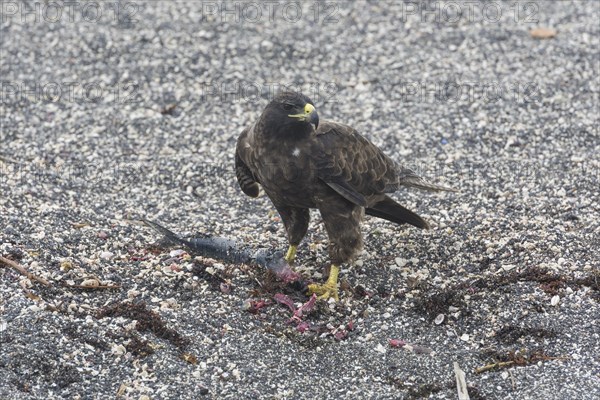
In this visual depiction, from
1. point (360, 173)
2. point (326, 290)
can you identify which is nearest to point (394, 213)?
point (360, 173)

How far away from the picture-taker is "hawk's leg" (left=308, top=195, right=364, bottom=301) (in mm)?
7125

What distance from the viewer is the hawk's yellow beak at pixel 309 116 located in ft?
22.1

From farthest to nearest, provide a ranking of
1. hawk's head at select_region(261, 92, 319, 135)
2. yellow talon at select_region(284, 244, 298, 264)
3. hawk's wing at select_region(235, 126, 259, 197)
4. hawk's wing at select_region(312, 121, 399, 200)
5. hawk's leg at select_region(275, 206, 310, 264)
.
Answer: yellow talon at select_region(284, 244, 298, 264) < hawk's leg at select_region(275, 206, 310, 264) < hawk's wing at select_region(235, 126, 259, 197) < hawk's wing at select_region(312, 121, 399, 200) < hawk's head at select_region(261, 92, 319, 135)

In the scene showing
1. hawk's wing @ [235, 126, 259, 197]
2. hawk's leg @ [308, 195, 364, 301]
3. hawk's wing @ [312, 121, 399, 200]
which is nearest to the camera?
hawk's wing @ [312, 121, 399, 200]

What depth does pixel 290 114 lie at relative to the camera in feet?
22.6

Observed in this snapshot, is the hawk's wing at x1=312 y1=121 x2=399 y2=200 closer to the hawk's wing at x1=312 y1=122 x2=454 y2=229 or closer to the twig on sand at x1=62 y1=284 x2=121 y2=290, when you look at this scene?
the hawk's wing at x1=312 y1=122 x2=454 y2=229

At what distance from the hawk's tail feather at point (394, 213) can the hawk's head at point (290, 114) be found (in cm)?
112

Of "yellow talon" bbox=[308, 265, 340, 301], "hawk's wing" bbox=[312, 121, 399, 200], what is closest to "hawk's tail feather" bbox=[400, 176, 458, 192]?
"hawk's wing" bbox=[312, 121, 399, 200]

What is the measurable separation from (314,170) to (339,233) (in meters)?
0.55

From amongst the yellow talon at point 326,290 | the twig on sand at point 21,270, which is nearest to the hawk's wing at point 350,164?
the yellow talon at point 326,290

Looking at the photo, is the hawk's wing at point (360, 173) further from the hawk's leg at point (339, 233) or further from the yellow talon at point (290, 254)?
the yellow talon at point (290, 254)

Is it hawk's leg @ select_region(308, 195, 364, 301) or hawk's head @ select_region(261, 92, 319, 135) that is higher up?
hawk's head @ select_region(261, 92, 319, 135)

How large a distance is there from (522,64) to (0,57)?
6268 mm

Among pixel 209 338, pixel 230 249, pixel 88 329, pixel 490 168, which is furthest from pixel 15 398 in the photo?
pixel 490 168
